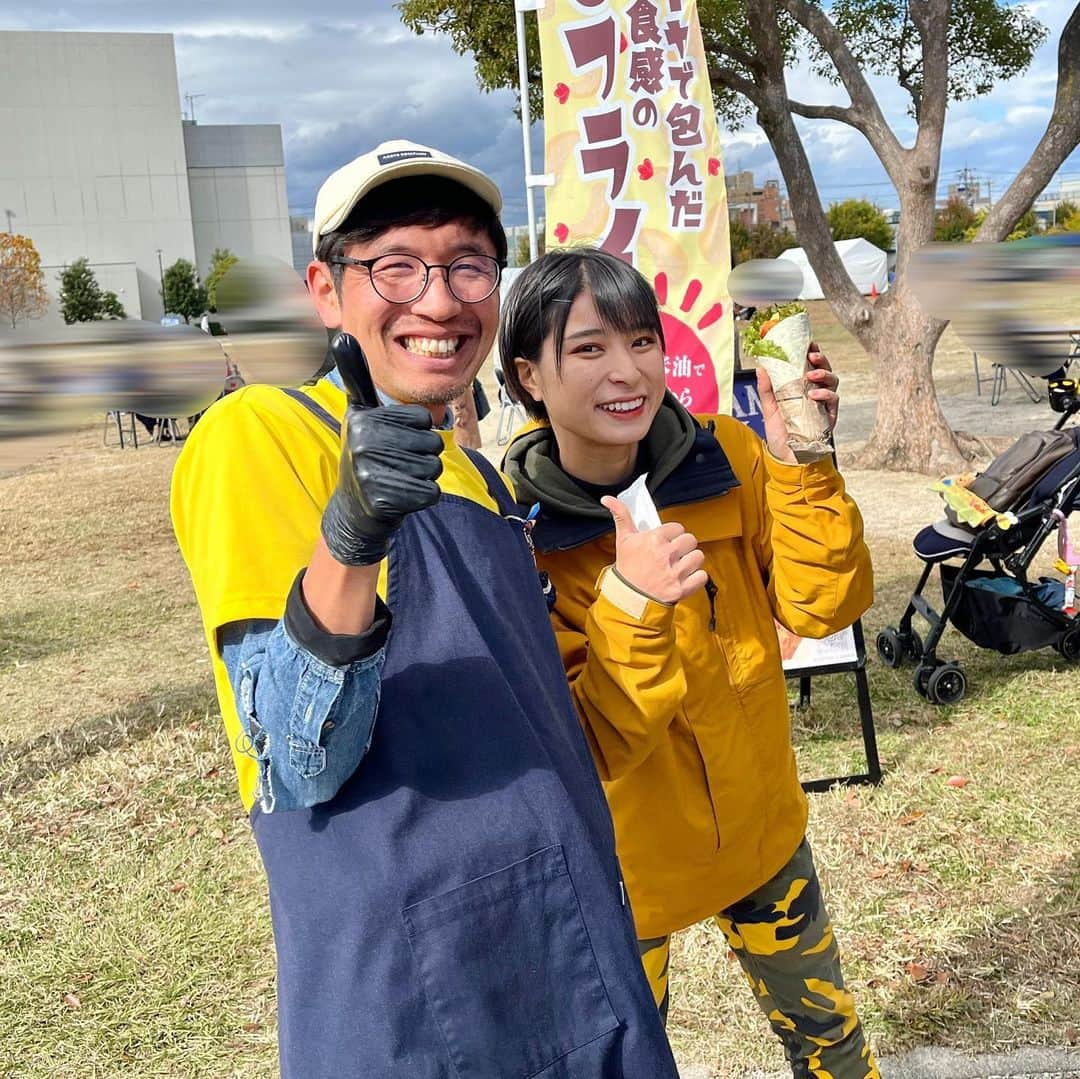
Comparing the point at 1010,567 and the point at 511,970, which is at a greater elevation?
the point at 511,970

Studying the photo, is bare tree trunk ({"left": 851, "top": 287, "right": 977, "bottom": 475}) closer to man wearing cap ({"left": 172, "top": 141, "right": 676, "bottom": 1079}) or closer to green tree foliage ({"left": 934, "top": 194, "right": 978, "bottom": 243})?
green tree foliage ({"left": 934, "top": 194, "right": 978, "bottom": 243})

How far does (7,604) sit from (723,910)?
6.87 m

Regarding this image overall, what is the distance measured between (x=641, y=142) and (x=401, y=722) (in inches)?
159

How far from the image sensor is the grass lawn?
2875 mm

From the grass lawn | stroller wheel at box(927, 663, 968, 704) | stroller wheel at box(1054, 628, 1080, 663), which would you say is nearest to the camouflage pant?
the grass lawn

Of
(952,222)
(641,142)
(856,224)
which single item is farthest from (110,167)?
(856,224)

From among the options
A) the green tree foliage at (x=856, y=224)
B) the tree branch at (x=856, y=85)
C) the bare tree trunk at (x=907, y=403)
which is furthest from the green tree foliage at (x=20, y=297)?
the green tree foliage at (x=856, y=224)

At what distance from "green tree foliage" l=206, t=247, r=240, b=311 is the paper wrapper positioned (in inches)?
39.2

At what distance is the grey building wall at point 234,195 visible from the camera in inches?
40.8

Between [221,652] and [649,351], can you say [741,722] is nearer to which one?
[649,351]

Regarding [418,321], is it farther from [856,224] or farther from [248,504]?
[856,224]

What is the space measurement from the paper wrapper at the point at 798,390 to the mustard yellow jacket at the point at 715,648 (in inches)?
1.9

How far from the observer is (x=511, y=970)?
3.64 feet

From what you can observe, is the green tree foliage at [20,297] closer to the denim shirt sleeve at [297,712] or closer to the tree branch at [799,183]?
the denim shirt sleeve at [297,712]
